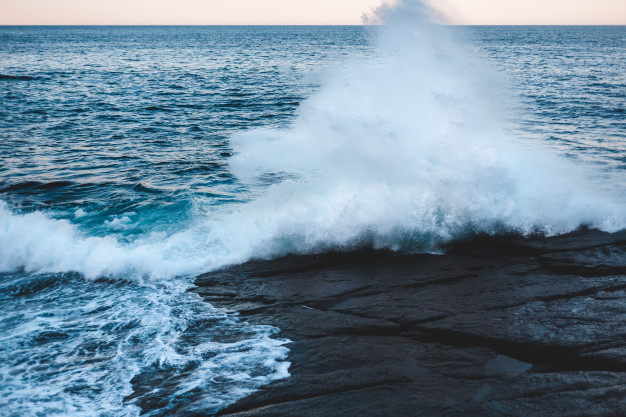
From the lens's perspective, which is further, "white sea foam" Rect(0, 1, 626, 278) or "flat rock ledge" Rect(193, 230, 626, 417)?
"white sea foam" Rect(0, 1, 626, 278)

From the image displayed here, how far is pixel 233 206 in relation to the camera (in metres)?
10.4

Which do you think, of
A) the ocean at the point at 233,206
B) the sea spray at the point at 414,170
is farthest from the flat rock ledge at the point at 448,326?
the sea spray at the point at 414,170

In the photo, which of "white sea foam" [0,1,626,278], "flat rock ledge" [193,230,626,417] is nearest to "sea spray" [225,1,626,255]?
"white sea foam" [0,1,626,278]

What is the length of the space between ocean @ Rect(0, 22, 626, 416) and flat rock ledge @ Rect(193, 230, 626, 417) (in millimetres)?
402

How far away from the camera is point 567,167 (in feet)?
36.7

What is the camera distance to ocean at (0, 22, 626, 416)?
5.27 metres

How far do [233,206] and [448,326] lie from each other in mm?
5966

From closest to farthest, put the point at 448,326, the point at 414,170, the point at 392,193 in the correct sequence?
the point at 448,326 → the point at 392,193 → the point at 414,170

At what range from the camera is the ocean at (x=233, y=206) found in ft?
17.3

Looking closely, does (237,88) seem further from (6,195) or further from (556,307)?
(556,307)

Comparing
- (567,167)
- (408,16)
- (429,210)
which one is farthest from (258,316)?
(567,167)

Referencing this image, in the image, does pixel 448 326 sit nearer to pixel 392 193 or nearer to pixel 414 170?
pixel 392 193

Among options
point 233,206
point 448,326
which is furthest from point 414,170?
point 233,206

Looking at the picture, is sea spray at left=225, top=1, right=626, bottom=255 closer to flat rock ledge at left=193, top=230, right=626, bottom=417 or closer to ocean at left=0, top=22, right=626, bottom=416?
ocean at left=0, top=22, right=626, bottom=416
